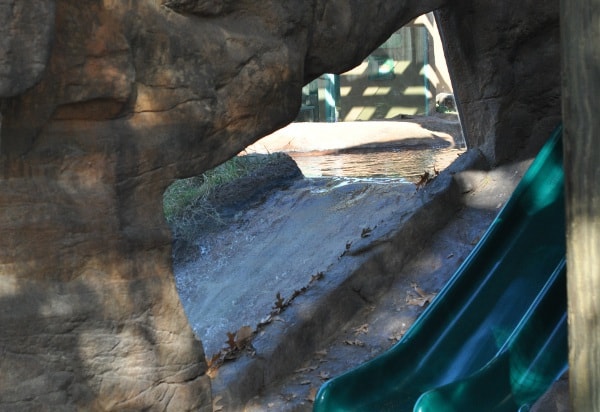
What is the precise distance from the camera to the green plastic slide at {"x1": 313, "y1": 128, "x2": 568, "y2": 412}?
4242mm

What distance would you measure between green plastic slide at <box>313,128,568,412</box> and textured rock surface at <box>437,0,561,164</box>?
1534 mm

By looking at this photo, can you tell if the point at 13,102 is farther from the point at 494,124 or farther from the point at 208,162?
the point at 494,124

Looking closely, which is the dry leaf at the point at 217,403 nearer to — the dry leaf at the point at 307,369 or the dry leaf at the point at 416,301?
the dry leaf at the point at 307,369

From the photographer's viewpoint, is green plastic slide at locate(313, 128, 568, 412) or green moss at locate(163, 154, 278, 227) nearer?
green plastic slide at locate(313, 128, 568, 412)

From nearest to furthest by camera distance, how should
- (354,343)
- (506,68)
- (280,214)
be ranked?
(354,343), (506,68), (280,214)

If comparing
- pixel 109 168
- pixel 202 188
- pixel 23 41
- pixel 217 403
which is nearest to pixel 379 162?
pixel 202 188

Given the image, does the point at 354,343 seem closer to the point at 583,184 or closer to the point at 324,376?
the point at 324,376

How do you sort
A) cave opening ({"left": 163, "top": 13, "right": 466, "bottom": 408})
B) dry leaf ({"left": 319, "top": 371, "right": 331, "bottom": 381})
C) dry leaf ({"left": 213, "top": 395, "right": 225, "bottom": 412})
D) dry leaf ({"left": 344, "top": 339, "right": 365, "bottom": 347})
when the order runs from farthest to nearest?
1. cave opening ({"left": 163, "top": 13, "right": 466, "bottom": 408})
2. dry leaf ({"left": 344, "top": 339, "right": 365, "bottom": 347})
3. dry leaf ({"left": 319, "top": 371, "right": 331, "bottom": 381})
4. dry leaf ({"left": 213, "top": 395, "right": 225, "bottom": 412})

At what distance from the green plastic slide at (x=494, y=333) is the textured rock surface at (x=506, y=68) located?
5.03ft

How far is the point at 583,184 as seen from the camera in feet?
7.84

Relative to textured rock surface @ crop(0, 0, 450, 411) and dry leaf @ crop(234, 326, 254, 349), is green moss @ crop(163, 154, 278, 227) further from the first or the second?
textured rock surface @ crop(0, 0, 450, 411)

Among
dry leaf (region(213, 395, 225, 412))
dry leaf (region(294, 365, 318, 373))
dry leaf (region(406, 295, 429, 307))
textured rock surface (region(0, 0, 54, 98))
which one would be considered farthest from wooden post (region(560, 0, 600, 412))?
dry leaf (region(406, 295, 429, 307))

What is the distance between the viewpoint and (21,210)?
367 centimetres

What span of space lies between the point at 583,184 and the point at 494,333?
2.79 metres
